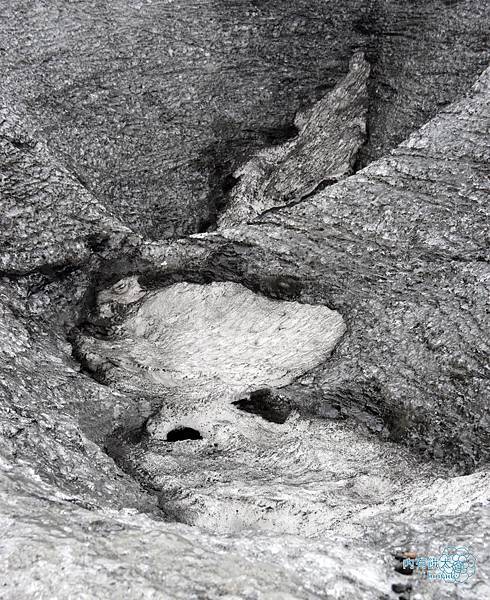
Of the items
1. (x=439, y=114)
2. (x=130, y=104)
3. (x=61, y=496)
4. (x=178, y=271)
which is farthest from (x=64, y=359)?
(x=439, y=114)

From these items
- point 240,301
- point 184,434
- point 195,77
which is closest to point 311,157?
point 195,77

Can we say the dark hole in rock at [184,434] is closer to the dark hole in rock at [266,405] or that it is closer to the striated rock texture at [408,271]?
the dark hole in rock at [266,405]

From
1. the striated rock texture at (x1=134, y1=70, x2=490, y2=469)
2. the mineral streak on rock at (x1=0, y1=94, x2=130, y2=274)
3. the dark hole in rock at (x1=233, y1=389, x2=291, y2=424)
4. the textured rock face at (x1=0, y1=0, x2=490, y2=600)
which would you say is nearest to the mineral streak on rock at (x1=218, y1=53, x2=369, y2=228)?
the textured rock face at (x1=0, y1=0, x2=490, y2=600)

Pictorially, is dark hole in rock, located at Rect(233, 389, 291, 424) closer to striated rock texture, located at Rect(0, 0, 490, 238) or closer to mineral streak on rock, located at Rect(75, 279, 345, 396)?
mineral streak on rock, located at Rect(75, 279, 345, 396)

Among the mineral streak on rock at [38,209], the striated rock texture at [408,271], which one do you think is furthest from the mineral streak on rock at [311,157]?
the mineral streak on rock at [38,209]

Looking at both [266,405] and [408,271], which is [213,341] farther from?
[408,271]
